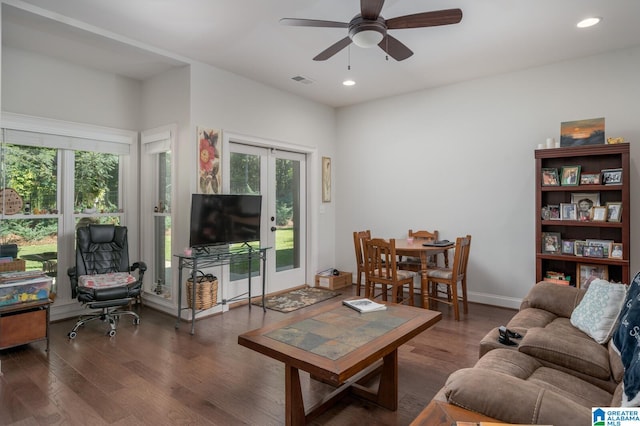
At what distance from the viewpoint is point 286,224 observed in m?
5.58

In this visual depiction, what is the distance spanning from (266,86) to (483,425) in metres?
4.73

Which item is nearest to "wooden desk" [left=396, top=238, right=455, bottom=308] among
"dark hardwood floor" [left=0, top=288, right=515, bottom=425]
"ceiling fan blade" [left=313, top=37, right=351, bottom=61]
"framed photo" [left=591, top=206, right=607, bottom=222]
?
"dark hardwood floor" [left=0, top=288, right=515, bottom=425]

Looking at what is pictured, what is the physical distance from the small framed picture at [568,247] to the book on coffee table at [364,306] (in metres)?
2.48

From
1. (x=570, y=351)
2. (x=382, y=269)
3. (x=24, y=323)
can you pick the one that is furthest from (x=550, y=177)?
(x=24, y=323)

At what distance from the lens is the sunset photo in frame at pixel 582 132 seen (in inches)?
149

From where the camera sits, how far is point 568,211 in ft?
13.0

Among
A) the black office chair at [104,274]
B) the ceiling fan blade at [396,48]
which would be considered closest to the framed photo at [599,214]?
the ceiling fan blade at [396,48]

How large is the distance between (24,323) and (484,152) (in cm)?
525

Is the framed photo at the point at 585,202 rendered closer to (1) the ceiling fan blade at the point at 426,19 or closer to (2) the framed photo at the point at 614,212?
(2) the framed photo at the point at 614,212

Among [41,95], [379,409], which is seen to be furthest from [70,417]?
[41,95]

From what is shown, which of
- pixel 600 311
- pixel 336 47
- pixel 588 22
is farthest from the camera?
pixel 588 22

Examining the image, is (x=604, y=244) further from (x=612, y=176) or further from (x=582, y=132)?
(x=582, y=132)

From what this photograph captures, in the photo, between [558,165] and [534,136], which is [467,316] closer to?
[558,165]

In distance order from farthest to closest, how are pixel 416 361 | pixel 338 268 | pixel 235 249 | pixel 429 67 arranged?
1. pixel 338 268
2. pixel 235 249
3. pixel 429 67
4. pixel 416 361
